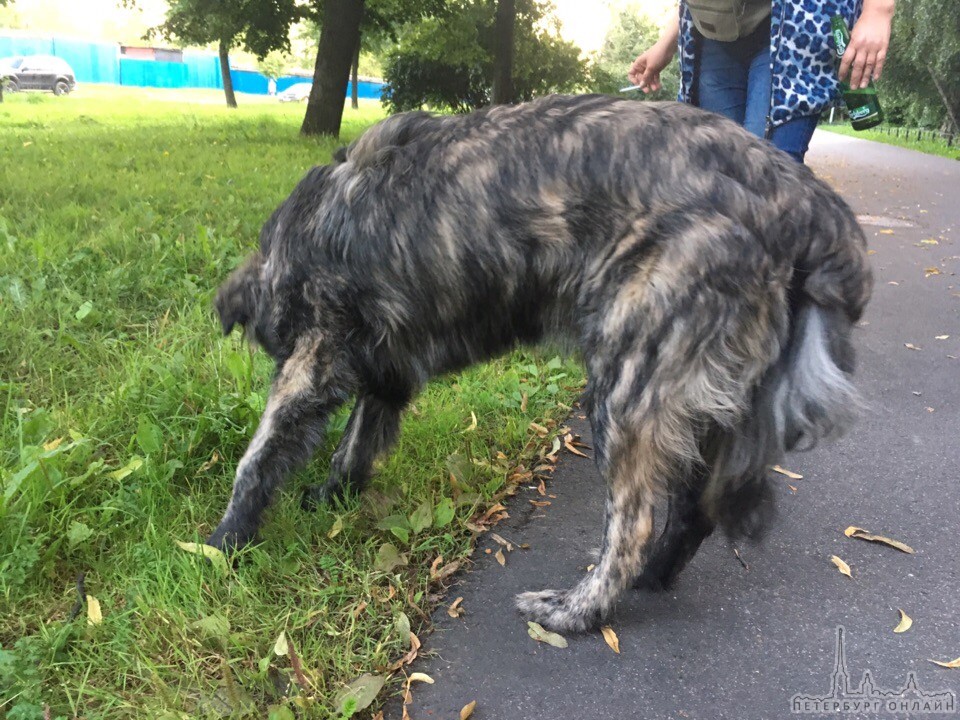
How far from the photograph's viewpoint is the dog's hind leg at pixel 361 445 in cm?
303

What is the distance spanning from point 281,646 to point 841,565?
199 cm

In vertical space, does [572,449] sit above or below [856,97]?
below

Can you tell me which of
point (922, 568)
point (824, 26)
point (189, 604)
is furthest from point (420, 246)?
point (922, 568)

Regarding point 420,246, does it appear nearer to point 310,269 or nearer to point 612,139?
point 310,269

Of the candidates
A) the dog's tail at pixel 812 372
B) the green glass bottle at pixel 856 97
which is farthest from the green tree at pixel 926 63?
the dog's tail at pixel 812 372

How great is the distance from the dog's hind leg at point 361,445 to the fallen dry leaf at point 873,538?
1.84 meters

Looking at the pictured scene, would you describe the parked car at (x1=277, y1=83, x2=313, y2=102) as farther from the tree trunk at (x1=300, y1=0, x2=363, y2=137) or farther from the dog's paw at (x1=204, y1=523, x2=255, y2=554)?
the dog's paw at (x1=204, y1=523, x2=255, y2=554)

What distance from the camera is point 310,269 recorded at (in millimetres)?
2531

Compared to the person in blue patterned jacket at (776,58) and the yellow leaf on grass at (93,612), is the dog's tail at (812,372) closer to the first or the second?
the person in blue patterned jacket at (776,58)

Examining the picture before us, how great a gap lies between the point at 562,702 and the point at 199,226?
14.2 feet

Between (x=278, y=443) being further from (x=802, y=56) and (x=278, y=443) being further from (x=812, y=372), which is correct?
(x=802, y=56)

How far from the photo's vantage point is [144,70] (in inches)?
2327

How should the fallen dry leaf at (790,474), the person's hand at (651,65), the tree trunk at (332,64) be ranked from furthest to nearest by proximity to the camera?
the tree trunk at (332,64), the person's hand at (651,65), the fallen dry leaf at (790,474)

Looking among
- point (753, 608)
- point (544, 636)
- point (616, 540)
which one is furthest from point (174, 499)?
point (753, 608)
